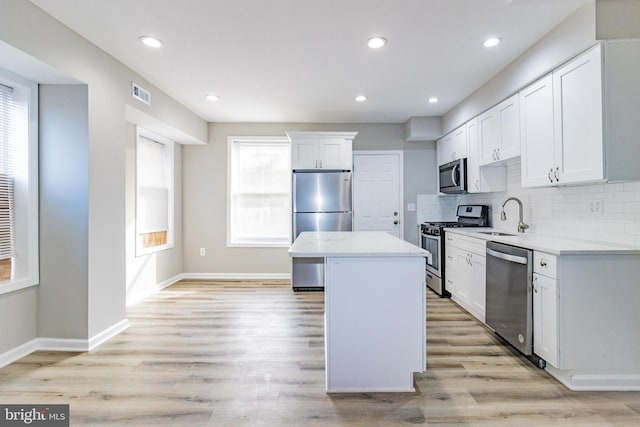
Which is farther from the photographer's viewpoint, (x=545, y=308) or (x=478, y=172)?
(x=478, y=172)

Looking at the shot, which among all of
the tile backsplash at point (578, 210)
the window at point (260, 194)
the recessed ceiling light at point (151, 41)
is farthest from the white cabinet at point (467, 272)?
the recessed ceiling light at point (151, 41)

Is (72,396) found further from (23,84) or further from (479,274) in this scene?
(479,274)

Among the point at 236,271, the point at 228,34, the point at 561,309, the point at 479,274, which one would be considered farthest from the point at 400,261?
the point at 236,271

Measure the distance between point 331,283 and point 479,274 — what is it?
1875 millimetres

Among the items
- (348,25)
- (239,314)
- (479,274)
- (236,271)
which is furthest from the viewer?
(236,271)

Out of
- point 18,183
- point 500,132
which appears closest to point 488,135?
point 500,132

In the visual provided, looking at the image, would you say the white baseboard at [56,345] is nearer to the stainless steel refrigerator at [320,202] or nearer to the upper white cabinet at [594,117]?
the stainless steel refrigerator at [320,202]

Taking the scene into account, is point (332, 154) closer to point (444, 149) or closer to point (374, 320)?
point (444, 149)

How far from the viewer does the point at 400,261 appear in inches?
80.8

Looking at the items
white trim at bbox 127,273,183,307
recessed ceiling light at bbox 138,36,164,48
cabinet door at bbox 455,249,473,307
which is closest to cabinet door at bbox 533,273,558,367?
cabinet door at bbox 455,249,473,307

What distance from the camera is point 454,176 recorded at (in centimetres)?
435

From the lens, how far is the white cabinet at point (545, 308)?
6.98 ft

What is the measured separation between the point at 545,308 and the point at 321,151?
3281mm

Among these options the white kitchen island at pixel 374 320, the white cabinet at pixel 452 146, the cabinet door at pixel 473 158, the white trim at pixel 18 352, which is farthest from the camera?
the white cabinet at pixel 452 146
